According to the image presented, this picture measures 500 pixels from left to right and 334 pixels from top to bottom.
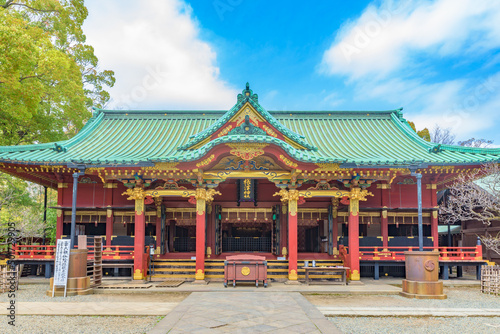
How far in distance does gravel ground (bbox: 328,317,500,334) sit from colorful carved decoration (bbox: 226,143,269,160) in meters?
7.05

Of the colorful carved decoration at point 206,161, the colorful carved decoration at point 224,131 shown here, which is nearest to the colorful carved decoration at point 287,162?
the colorful carved decoration at point 224,131

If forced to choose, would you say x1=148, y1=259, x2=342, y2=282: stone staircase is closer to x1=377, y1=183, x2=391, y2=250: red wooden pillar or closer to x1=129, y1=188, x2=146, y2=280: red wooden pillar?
x1=129, y1=188, x2=146, y2=280: red wooden pillar

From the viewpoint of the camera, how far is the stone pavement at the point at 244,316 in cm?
749

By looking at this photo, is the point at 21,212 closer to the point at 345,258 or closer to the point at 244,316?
the point at 345,258

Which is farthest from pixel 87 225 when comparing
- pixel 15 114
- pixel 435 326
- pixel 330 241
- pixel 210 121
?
pixel 435 326

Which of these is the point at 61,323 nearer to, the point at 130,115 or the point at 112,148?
the point at 112,148

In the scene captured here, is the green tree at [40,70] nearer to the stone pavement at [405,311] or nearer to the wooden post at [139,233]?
the wooden post at [139,233]

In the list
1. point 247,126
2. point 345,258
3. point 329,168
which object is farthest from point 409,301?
point 247,126

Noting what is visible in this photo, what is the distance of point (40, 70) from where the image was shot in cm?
1756

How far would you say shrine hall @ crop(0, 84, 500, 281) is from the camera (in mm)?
14523

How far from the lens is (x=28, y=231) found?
19500 millimetres

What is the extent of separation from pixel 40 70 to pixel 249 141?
11.1m

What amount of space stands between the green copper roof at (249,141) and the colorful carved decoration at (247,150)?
17.9 inches

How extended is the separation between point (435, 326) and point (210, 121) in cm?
1573
